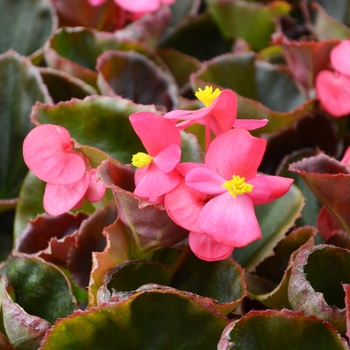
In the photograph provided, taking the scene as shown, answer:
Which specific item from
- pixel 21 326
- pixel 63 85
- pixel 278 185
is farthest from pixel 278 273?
pixel 63 85

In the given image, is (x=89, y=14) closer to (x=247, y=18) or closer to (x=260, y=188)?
(x=247, y=18)

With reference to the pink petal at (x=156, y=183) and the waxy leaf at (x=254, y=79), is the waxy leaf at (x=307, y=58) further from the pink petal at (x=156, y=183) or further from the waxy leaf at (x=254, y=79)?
the pink petal at (x=156, y=183)

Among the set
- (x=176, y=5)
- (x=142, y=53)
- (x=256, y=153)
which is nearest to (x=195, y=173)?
(x=256, y=153)

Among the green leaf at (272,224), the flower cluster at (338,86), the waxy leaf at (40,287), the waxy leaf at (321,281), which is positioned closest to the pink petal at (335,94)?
the flower cluster at (338,86)

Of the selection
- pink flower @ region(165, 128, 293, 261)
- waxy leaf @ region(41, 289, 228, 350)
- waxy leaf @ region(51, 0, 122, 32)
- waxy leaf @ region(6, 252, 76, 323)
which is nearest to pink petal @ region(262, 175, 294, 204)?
pink flower @ region(165, 128, 293, 261)

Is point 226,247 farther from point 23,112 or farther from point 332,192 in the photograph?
point 23,112

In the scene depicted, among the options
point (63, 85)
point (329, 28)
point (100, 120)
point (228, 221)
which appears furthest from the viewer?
point (329, 28)
